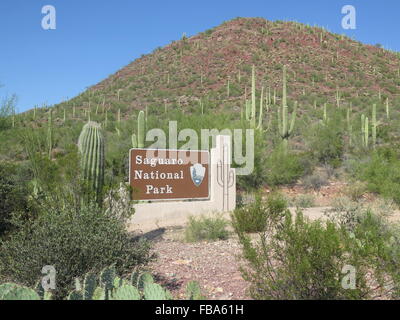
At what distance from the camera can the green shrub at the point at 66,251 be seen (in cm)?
491

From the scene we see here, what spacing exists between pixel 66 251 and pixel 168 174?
693cm

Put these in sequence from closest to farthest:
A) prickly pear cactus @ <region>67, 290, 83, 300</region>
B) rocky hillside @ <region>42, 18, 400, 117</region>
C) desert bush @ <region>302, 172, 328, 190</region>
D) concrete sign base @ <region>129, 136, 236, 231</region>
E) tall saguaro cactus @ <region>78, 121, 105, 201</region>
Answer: prickly pear cactus @ <region>67, 290, 83, 300</region> → tall saguaro cactus @ <region>78, 121, 105, 201</region> → concrete sign base @ <region>129, 136, 236, 231</region> → desert bush @ <region>302, 172, 328, 190</region> → rocky hillside @ <region>42, 18, 400, 117</region>

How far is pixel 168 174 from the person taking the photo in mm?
11898

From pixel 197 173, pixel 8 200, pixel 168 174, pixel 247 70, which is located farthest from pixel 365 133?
pixel 247 70

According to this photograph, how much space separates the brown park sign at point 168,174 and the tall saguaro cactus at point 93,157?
67.6 inches

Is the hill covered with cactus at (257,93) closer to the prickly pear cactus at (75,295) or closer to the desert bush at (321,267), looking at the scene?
the desert bush at (321,267)

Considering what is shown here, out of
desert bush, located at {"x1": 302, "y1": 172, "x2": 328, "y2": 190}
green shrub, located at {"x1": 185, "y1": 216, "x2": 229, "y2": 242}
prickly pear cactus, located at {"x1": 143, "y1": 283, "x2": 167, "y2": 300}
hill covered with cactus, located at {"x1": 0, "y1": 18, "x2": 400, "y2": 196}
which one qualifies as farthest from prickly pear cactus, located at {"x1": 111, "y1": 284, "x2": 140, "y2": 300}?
desert bush, located at {"x1": 302, "y1": 172, "x2": 328, "y2": 190}

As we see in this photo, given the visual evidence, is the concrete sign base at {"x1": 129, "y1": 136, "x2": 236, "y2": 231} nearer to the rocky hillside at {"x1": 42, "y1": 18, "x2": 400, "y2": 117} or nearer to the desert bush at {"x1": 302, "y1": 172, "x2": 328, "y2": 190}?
the desert bush at {"x1": 302, "y1": 172, "x2": 328, "y2": 190}

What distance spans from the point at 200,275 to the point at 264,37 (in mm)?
55934

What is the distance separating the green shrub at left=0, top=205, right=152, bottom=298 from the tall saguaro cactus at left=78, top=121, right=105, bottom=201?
2.86m

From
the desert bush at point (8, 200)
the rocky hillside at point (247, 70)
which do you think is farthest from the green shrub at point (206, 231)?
the rocky hillside at point (247, 70)

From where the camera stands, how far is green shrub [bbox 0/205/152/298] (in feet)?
16.1

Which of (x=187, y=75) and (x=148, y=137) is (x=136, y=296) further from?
(x=187, y=75)

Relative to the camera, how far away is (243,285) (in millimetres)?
5219
